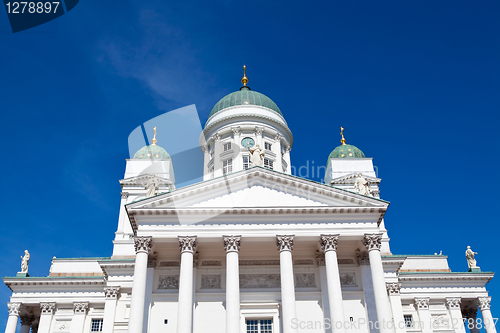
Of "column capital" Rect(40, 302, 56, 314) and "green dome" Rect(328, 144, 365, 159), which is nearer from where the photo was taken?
"column capital" Rect(40, 302, 56, 314)

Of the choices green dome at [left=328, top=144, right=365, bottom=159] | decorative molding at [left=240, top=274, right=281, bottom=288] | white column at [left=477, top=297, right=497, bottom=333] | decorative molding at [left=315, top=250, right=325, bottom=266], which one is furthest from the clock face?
white column at [left=477, top=297, right=497, bottom=333]

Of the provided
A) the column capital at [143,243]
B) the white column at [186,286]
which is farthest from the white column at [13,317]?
the white column at [186,286]

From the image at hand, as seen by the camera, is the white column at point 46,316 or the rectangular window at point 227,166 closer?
the white column at point 46,316

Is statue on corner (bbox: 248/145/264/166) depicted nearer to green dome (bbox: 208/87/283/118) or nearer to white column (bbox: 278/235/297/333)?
white column (bbox: 278/235/297/333)

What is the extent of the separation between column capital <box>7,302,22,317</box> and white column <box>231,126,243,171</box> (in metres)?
19.4

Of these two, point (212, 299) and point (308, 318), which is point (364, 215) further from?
point (212, 299)

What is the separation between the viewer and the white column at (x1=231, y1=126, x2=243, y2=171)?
133ft

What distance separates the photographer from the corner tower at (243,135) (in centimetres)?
4175

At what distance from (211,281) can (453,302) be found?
1938cm

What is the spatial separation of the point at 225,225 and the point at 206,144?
19.9m

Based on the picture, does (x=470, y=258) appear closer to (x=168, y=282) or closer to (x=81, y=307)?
(x=168, y=282)

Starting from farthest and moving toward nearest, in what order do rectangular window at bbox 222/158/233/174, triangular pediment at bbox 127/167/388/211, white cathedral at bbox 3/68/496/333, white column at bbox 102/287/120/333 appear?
rectangular window at bbox 222/158/233/174 < white column at bbox 102/287/120/333 < triangular pediment at bbox 127/167/388/211 < white cathedral at bbox 3/68/496/333

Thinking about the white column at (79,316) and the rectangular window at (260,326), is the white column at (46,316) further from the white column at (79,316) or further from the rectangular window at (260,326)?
the rectangular window at (260,326)

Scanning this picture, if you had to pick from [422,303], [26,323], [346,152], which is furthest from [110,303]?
[346,152]
